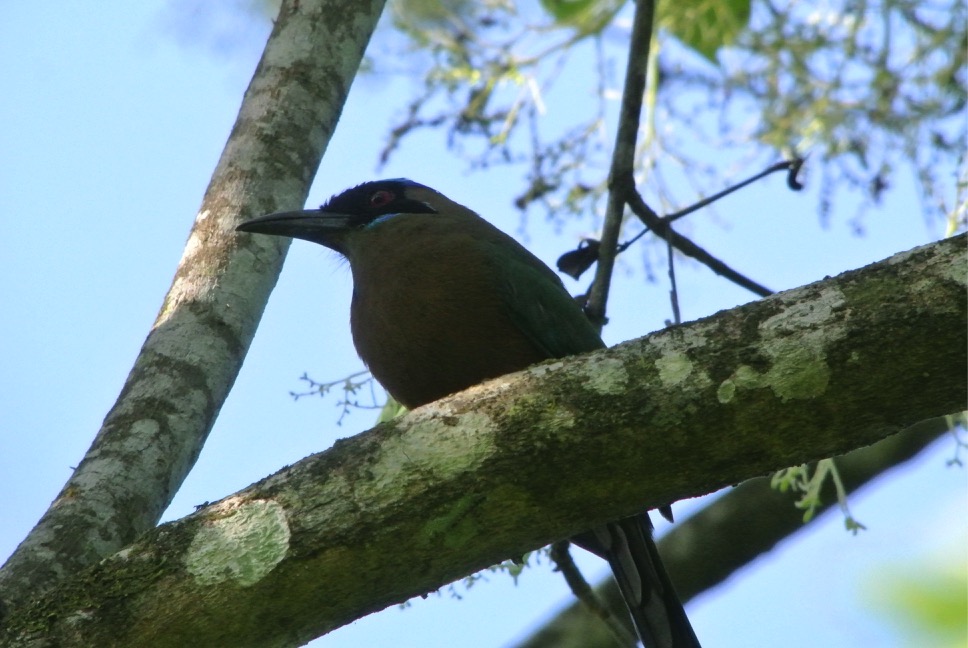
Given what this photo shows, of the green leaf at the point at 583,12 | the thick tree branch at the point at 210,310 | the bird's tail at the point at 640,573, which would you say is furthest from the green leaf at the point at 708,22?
the bird's tail at the point at 640,573

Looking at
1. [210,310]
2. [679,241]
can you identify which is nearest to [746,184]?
[679,241]

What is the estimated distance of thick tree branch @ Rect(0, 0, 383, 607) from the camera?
10.7 feet

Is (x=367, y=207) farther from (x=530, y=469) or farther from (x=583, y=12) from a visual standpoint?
(x=530, y=469)

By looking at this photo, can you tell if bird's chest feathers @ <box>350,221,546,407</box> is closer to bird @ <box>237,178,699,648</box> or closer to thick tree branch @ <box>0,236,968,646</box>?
bird @ <box>237,178,699,648</box>

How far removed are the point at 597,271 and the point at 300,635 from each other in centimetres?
232

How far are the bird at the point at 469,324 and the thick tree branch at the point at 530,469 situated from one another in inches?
58.9

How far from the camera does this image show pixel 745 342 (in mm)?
2699

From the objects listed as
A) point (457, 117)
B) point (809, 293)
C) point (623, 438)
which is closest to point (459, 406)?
point (623, 438)

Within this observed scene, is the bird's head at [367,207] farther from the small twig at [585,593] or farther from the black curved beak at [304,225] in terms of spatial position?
the small twig at [585,593]

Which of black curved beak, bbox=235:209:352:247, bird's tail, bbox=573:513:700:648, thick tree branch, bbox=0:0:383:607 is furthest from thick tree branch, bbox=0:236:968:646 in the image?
black curved beak, bbox=235:209:352:247

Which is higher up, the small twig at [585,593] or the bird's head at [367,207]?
the bird's head at [367,207]

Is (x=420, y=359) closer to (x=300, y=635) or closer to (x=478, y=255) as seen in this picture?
(x=478, y=255)

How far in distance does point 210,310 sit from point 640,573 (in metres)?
1.70

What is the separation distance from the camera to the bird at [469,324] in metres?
4.21
